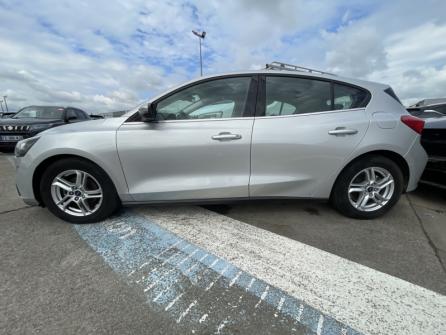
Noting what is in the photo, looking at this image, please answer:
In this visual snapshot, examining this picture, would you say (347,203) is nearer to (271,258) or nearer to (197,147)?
(271,258)

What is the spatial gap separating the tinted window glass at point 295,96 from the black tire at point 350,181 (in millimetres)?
712

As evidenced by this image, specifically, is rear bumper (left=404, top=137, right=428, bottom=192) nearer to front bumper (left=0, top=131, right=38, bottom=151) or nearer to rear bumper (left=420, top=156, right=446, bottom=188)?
rear bumper (left=420, top=156, right=446, bottom=188)

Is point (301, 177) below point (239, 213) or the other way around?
the other way around

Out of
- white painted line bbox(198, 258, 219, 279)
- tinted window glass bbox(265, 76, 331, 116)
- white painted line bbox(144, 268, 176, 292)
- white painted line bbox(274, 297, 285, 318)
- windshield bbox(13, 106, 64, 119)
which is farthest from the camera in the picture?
windshield bbox(13, 106, 64, 119)

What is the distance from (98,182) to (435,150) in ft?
13.9

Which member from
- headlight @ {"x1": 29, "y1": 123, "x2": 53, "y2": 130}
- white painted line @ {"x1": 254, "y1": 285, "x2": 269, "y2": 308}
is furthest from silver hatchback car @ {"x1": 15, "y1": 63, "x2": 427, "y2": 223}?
headlight @ {"x1": 29, "y1": 123, "x2": 53, "y2": 130}

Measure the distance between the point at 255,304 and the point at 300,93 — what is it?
7.02 ft

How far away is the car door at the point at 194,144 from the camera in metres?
2.62

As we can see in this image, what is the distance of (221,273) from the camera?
2.01m

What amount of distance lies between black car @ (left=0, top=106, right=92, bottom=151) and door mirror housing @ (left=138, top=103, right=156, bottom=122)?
19.4 ft

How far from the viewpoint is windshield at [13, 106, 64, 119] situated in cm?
780

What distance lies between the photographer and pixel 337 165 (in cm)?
279

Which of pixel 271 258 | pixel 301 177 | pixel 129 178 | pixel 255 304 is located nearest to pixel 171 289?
pixel 255 304

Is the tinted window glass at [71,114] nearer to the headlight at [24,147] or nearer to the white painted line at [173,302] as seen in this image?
the headlight at [24,147]
